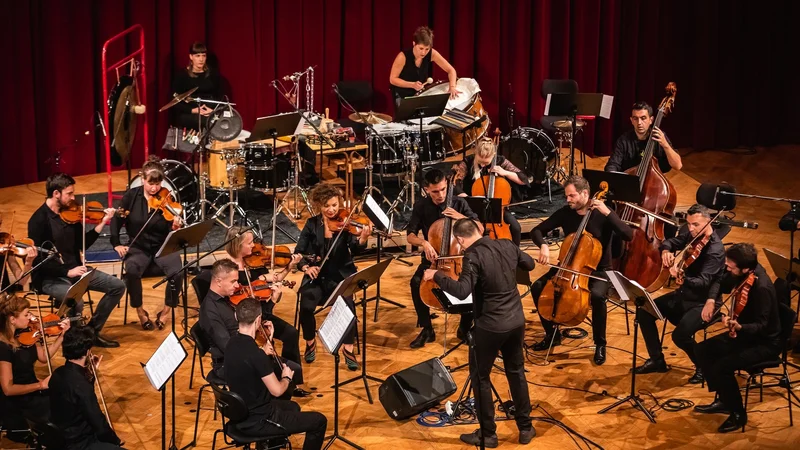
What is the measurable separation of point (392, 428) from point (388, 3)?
22.1 ft

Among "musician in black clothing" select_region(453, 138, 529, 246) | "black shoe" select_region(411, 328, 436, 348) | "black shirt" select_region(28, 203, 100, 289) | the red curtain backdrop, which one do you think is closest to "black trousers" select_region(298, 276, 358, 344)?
"black shoe" select_region(411, 328, 436, 348)

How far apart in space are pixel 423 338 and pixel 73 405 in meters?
3.17

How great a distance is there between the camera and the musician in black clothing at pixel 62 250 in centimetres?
802

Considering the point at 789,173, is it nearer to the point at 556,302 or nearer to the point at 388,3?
the point at 388,3

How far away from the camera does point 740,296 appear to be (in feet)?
22.4

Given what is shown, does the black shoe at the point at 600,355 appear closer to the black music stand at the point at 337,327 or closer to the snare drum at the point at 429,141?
the black music stand at the point at 337,327

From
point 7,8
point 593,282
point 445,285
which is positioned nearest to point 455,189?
point 593,282

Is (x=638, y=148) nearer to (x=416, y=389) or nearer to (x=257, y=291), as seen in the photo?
(x=416, y=389)

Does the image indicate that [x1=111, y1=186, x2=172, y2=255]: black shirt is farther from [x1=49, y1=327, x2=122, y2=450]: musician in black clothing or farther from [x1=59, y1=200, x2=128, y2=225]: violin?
[x1=49, y1=327, x2=122, y2=450]: musician in black clothing

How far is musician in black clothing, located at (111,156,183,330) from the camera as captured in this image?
8.36m

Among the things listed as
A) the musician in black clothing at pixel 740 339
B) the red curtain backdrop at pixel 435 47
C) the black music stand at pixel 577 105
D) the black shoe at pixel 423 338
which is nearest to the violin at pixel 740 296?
the musician in black clothing at pixel 740 339

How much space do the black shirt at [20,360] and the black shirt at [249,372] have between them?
144 centimetres

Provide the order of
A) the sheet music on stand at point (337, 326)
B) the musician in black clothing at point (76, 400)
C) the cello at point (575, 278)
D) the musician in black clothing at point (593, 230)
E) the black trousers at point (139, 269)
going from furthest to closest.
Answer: the black trousers at point (139, 269), the musician in black clothing at point (593, 230), the cello at point (575, 278), the sheet music on stand at point (337, 326), the musician in black clothing at point (76, 400)

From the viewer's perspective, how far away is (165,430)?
679 centimetres
